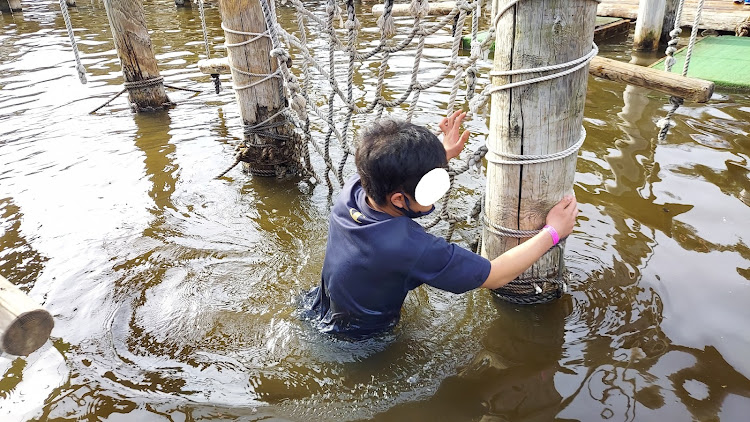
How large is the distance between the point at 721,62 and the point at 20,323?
672 centimetres

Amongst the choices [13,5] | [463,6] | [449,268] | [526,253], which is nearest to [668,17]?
[463,6]

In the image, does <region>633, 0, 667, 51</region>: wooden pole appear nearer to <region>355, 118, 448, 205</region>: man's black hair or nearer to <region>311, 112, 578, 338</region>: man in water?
<region>311, 112, 578, 338</region>: man in water

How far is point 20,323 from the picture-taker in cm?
129

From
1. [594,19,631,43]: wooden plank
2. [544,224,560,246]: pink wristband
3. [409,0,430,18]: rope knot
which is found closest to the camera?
[544,224,560,246]: pink wristband

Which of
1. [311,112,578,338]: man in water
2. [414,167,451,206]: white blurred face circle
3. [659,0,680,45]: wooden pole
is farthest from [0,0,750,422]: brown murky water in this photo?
[659,0,680,45]: wooden pole

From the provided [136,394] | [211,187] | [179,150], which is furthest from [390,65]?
[136,394]

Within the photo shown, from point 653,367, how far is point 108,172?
4186 millimetres

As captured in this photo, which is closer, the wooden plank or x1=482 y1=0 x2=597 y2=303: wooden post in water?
x1=482 y1=0 x2=597 y2=303: wooden post in water

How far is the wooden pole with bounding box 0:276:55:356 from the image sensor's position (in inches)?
50.9

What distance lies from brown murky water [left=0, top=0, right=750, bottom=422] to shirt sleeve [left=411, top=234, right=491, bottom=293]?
553mm

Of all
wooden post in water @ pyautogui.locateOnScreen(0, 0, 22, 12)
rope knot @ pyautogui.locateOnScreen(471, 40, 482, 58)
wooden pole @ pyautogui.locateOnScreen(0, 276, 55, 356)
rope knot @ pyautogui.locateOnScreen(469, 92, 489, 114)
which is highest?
wooden post in water @ pyautogui.locateOnScreen(0, 0, 22, 12)

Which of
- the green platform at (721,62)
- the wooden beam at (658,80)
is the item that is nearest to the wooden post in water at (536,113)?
the wooden beam at (658,80)

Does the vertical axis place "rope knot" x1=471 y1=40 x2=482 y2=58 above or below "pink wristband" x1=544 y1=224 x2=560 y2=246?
above

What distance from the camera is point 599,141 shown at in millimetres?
4309
